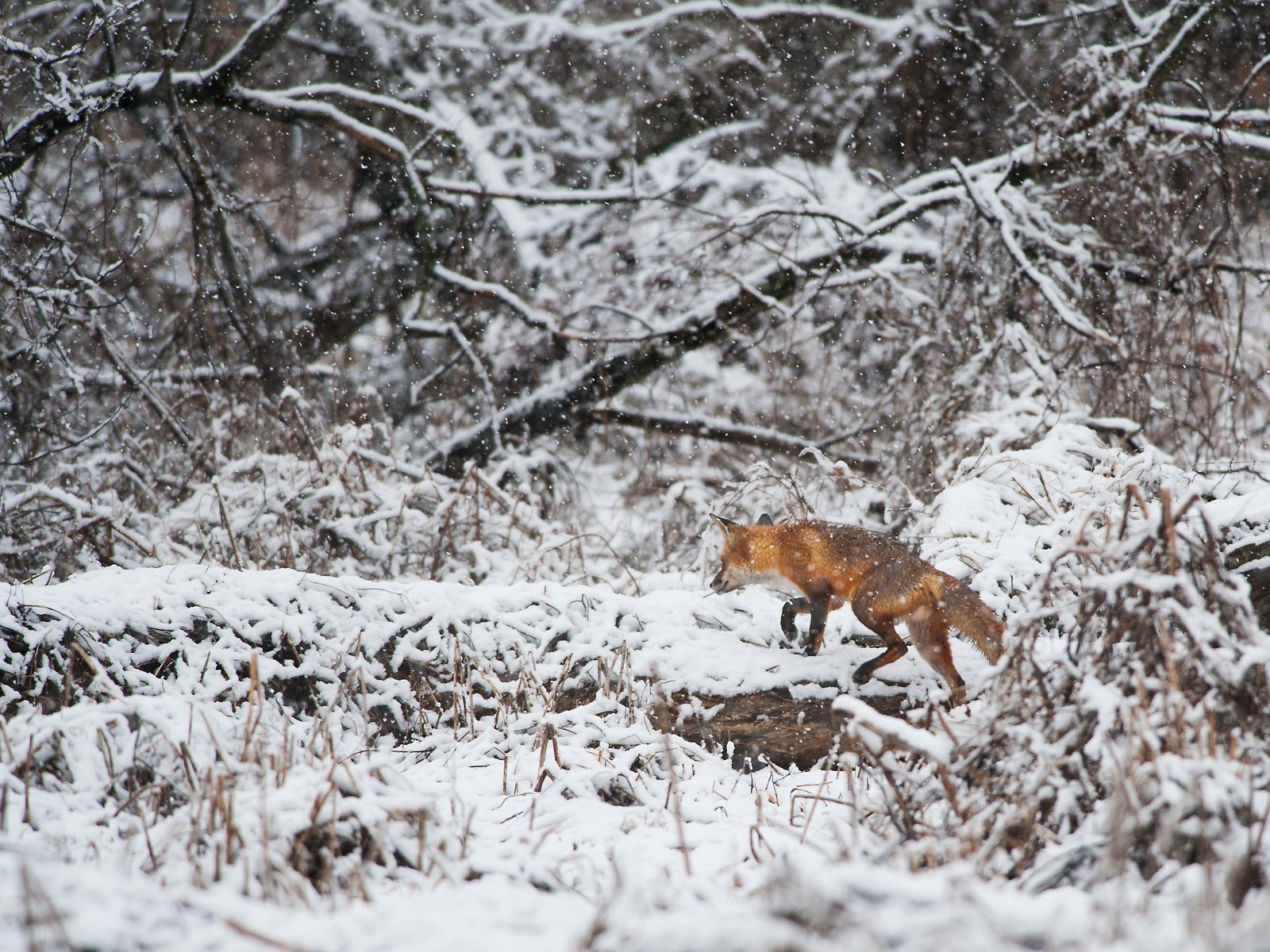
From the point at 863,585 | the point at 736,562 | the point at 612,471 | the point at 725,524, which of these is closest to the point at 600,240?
the point at 612,471

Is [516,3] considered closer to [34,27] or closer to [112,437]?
[34,27]

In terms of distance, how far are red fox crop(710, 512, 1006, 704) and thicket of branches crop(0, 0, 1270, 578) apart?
2.17 metres

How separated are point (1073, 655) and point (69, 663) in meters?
3.84

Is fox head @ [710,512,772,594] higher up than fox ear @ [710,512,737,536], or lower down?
lower down

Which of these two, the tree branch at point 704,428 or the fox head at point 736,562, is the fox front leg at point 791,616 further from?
the tree branch at point 704,428

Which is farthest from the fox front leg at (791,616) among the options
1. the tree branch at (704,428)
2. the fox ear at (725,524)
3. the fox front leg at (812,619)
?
the tree branch at (704,428)

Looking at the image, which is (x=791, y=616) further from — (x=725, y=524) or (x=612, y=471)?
(x=612, y=471)

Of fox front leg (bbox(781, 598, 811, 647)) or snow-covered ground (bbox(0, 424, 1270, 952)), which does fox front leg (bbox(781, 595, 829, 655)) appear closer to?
fox front leg (bbox(781, 598, 811, 647))

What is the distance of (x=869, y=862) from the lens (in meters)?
2.22

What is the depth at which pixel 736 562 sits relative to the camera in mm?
5027

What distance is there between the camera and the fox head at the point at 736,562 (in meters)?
4.97

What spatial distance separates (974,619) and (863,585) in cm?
55

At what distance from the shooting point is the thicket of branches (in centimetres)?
677

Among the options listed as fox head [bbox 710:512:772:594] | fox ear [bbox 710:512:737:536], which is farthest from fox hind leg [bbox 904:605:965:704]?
fox ear [bbox 710:512:737:536]
